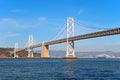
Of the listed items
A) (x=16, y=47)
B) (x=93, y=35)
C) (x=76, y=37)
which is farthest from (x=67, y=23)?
(x=16, y=47)

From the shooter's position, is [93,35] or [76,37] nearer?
[93,35]

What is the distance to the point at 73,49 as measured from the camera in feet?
356

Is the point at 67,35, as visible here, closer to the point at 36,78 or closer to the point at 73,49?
the point at 73,49

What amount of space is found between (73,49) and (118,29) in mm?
31532

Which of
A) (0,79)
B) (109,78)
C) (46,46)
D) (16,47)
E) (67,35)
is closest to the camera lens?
(0,79)

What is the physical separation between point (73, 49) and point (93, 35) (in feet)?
54.9

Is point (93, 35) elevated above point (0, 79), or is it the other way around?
point (93, 35)

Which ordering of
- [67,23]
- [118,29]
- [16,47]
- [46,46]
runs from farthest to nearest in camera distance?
[16,47], [46,46], [67,23], [118,29]

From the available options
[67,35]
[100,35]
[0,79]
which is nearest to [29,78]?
[0,79]

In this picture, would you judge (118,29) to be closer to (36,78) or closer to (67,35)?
(67,35)

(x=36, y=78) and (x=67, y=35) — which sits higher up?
(x=67, y=35)

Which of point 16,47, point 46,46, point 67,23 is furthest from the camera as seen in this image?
point 16,47

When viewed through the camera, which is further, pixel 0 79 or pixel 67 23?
pixel 67 23

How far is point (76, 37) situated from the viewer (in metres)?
103
